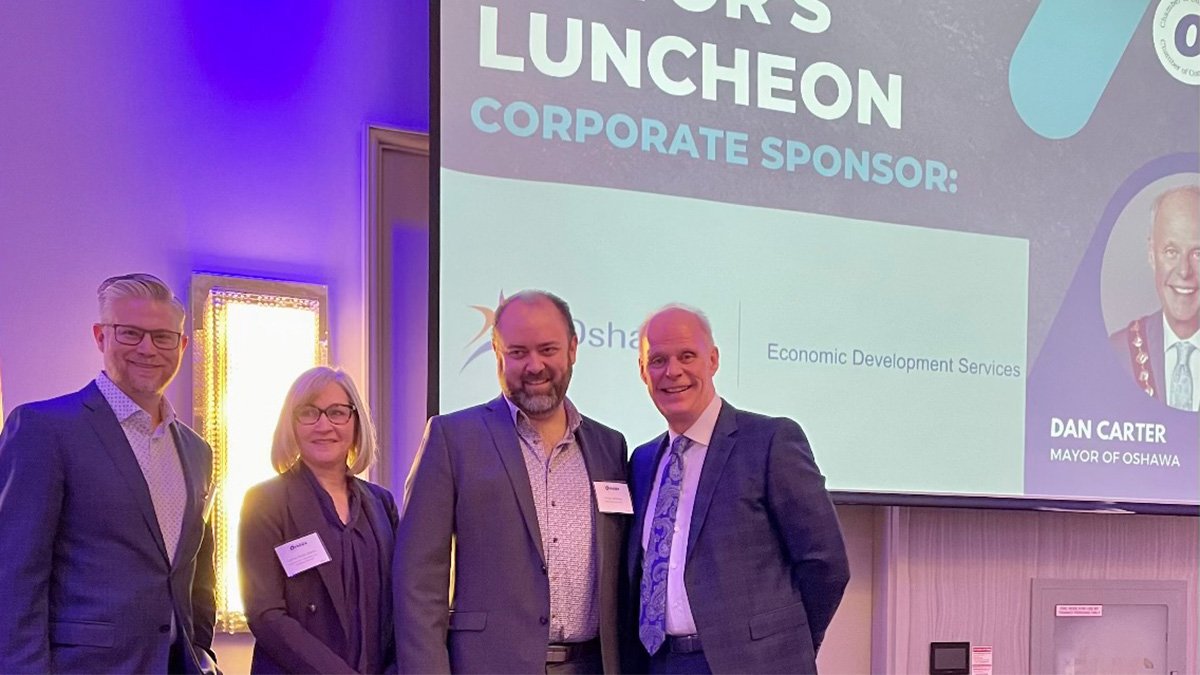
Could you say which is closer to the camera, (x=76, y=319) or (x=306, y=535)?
(x=306, y=535)

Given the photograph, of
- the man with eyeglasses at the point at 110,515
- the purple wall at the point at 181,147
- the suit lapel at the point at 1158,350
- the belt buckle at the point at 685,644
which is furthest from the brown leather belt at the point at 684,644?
the suit lapel at the point at 1158,350

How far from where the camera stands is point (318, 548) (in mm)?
2682

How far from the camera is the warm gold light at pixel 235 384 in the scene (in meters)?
3.33

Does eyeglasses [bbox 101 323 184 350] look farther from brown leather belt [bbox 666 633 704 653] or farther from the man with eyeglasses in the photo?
brown leather belt [bbox 666 633 704 653]

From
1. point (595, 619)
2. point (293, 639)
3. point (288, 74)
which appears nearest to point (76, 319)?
point (288, 74)

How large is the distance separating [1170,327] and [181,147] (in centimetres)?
339

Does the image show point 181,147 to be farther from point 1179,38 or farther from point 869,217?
point 1179,38

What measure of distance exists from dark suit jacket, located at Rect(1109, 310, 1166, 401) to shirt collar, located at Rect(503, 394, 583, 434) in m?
2.42

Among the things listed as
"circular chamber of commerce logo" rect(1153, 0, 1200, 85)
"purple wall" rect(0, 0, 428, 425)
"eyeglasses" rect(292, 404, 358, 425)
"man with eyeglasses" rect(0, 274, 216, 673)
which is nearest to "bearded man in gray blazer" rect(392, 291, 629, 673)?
"eyeglasses" rect(292, 404, 358, 425)

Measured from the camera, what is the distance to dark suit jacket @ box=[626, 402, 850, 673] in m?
2.67

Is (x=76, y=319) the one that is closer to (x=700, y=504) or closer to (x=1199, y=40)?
(x=700, y=504)

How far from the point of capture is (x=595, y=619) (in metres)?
2.71

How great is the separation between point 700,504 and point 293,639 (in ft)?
3.06

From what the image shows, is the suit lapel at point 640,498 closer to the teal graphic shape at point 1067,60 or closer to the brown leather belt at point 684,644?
the brown leather belt at point 684,644
